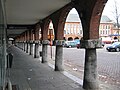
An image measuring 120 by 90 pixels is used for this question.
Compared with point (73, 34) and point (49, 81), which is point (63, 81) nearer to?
point (49, 81)

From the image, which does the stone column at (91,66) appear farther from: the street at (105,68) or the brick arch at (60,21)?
the brick arch at (60,21)

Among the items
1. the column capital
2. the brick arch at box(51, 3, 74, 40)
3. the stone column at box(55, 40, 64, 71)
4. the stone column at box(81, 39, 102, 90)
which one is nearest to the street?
the stone column at box(55, 40, 64, 71)

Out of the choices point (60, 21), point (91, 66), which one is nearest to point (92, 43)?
point (91, 66)

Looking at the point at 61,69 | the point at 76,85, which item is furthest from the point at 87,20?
the point at 61,69

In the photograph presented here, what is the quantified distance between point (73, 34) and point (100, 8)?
274ft

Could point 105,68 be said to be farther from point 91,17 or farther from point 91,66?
point 91,17

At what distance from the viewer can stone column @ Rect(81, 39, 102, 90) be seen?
961cm

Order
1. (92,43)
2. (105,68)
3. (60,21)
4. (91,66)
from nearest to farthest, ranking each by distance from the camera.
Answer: (92,43) < (91,66) < (60,21) < (105,68)

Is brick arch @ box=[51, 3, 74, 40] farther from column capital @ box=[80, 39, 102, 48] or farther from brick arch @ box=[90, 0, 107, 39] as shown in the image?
column capital @ box=[80, 39, 102, 48]

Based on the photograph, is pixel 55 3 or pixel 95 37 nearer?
pixel 95 37

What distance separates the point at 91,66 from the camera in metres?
9.77

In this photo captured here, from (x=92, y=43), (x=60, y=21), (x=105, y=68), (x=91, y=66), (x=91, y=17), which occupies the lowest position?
(x=105, y=68)

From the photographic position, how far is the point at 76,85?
34.7ft

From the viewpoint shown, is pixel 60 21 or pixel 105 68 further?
pixel 105 68
